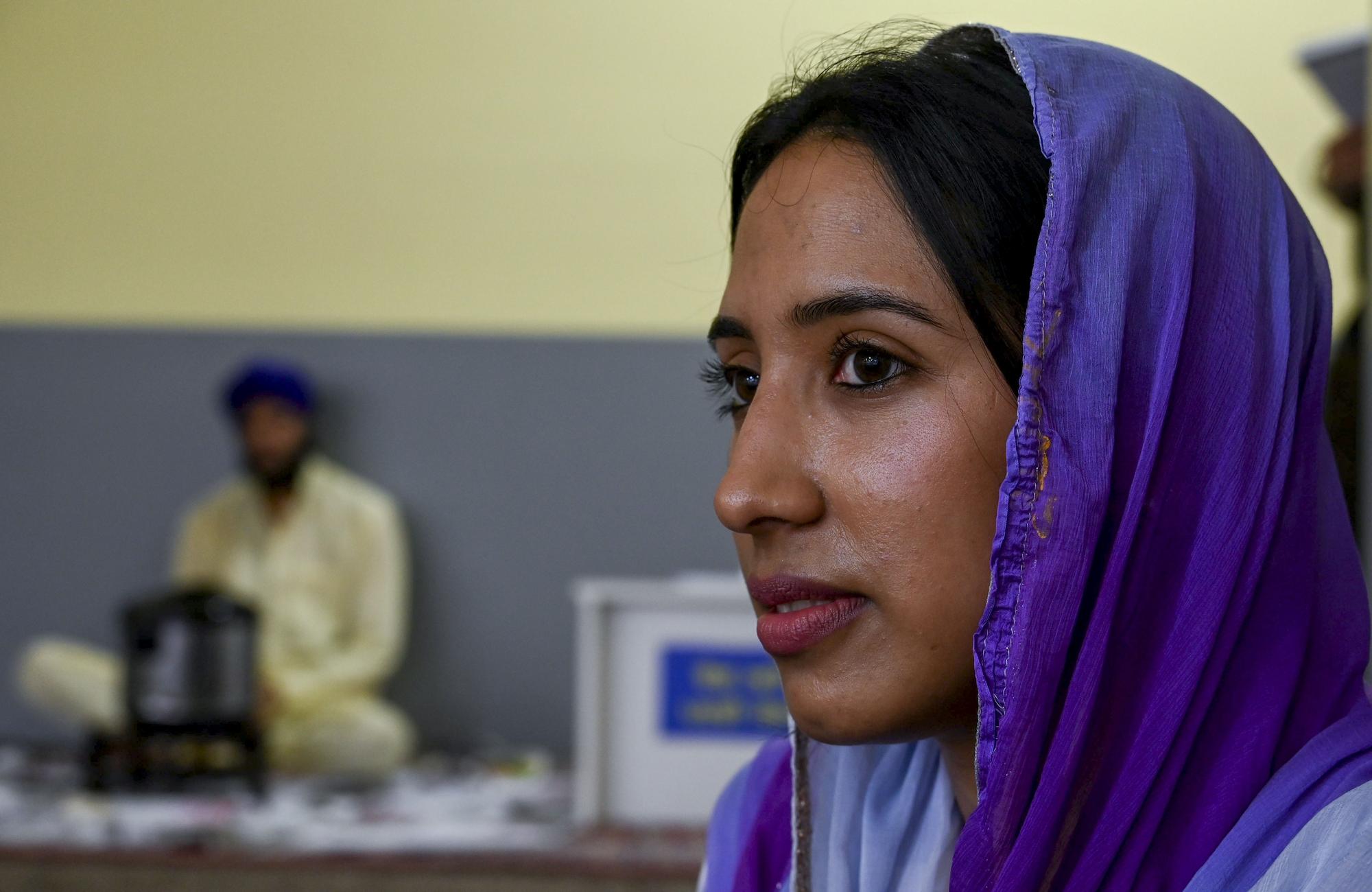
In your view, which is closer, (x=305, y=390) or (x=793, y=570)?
(x=793, y=570)

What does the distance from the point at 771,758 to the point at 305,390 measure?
3.52 m

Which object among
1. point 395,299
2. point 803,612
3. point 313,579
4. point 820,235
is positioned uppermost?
point 395,299

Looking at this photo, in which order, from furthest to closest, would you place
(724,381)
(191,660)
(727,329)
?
(191,660)
(724,381)
(727,329)

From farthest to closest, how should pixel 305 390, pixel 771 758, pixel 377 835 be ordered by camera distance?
pixel 305 390 → pixel 377 835 → pixel 771 758

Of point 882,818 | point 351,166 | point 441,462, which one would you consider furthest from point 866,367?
point 351,166

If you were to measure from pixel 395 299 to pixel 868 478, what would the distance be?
157 inches

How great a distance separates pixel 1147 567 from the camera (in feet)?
2.65

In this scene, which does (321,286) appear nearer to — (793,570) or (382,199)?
(382,199)

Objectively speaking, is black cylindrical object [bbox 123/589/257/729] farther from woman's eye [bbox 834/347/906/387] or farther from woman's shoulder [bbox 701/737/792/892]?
woman's eye [bbox 834/347/906/387]

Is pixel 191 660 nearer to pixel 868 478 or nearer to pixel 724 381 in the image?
pixel 724 381

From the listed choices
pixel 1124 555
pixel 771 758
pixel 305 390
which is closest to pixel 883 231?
pixel 1124 555

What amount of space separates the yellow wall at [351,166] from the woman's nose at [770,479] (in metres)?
3.71

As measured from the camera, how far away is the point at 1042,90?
84 centimetres

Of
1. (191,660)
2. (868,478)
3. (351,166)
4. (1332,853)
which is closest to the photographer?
(1332,853)
